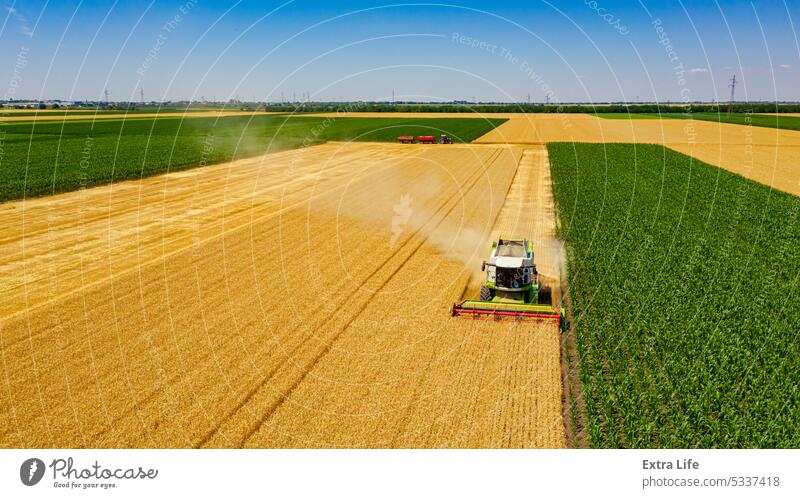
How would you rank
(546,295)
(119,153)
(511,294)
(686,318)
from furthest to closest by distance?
(119,153)
(546,295)
(511,294)
(686,318)

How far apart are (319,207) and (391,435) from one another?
93.2ft

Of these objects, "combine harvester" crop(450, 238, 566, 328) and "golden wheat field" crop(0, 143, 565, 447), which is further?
"combine harvester" crop(450, 238, 566, 328)

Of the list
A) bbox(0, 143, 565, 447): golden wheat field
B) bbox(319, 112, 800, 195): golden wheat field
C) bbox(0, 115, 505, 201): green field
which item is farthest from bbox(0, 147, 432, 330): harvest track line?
bbox(319, 112, 800, 195): golden wheat field

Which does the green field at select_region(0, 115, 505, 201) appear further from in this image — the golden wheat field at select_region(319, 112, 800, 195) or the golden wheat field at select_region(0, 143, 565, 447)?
the golden wheat field at select_region(319, 112, 800, 195)

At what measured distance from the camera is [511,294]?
810 inches

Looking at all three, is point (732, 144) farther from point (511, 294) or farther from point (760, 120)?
point (511, 294)

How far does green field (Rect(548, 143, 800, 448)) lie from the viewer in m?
13.1

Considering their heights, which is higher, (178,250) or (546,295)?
(178,250)

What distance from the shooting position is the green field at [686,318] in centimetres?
1314

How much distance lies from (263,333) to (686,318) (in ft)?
46.2

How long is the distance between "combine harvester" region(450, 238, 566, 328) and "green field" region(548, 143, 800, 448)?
1.48 meters

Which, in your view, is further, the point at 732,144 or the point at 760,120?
the point at 760,120

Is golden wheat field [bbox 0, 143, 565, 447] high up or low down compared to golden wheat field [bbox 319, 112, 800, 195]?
down

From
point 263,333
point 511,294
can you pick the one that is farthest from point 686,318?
point 263,333
